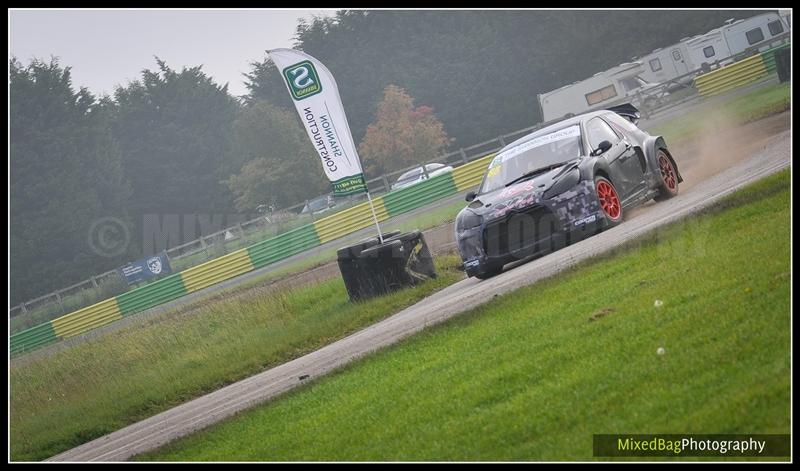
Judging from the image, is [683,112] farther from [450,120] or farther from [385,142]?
[450,120]

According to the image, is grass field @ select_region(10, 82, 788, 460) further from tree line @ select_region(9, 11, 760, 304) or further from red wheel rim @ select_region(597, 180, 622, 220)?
tree line @ select_region(9, 11, 760, 304)

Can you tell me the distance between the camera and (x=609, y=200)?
13656mm

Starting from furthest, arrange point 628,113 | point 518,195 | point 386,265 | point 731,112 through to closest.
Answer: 1. point 731,112
2. point 628,113
3. point 386,265
4. point 518,195

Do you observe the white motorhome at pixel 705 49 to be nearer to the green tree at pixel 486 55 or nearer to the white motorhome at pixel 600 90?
the white motorhome at pixel 600 90

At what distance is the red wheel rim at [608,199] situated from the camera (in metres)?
13.4

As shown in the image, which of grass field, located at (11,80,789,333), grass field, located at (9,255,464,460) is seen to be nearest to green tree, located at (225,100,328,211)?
grass field, located at (11,80,789,333)

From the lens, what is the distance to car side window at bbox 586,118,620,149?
14500 millimetres

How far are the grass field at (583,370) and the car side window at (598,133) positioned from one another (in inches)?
133

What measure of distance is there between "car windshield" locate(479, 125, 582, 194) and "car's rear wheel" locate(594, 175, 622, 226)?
67cm

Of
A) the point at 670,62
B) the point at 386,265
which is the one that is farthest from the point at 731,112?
the point at 670,62

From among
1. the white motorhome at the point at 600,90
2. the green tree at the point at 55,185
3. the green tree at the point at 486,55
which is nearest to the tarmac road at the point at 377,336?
the white motorhome at the point at 600,90

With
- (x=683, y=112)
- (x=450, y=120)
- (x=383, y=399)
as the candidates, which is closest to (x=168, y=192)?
(x=450, y=120)

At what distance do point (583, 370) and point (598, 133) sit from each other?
8076mm

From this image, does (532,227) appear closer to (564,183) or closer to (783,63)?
(564,183)
